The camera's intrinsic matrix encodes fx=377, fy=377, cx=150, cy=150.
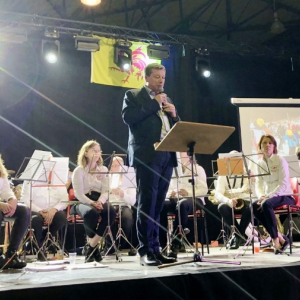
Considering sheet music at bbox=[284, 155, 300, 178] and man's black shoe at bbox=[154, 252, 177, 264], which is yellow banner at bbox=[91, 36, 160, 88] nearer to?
sheet music at bbox=[284, 155, 300, 178]

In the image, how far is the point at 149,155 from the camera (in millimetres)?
2770

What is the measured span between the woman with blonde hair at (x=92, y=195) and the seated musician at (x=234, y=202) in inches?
72.3

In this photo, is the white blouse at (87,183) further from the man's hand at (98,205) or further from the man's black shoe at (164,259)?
the man's black shoe at (164,259)

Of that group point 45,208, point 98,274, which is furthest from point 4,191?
point 98,274

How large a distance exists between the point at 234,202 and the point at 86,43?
3520 mm

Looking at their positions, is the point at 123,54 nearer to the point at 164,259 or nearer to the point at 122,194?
the point at 122,194

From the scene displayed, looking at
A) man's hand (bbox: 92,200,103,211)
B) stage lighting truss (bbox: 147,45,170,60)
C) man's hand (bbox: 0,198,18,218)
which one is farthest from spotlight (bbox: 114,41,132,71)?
man's hand (bbox: 0,198,18,218)

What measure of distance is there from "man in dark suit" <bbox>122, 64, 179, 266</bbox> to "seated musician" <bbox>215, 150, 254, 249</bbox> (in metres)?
2.30

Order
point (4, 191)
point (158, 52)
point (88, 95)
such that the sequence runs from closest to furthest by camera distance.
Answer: point (4, 191) < point (158, 52) < point (88, 95)

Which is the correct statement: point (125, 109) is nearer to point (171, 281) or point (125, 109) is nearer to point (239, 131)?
point (171, 281)

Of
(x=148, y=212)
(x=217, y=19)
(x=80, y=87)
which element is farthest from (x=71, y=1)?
(x=148, y=212)

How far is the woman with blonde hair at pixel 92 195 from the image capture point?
369 cm

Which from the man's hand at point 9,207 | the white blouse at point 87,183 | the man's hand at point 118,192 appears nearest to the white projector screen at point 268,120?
the man's hand at point 118,192

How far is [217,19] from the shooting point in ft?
23.8
